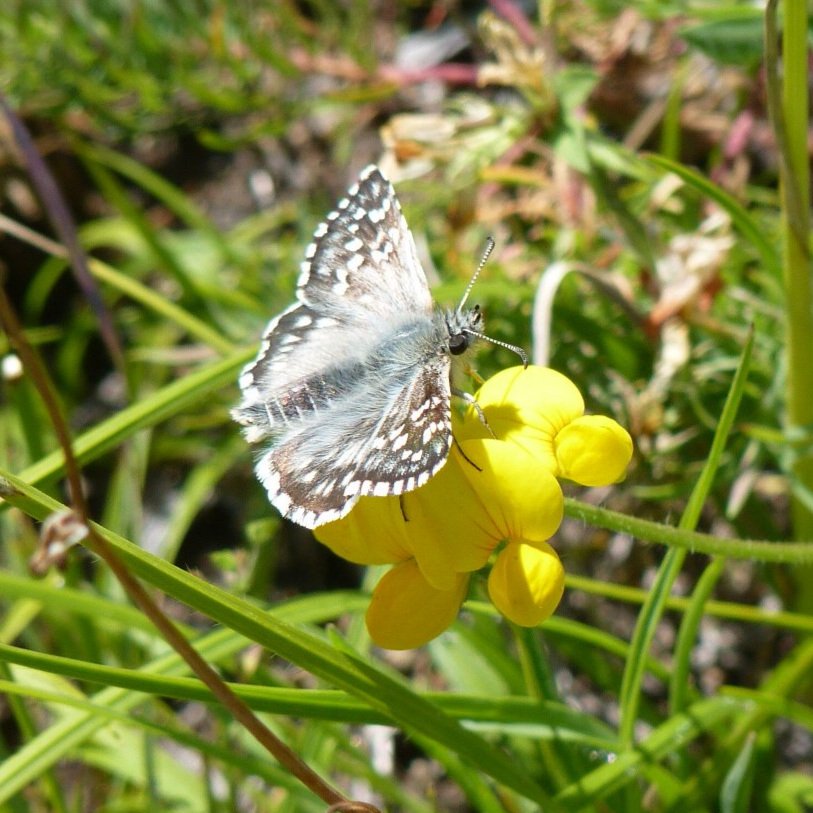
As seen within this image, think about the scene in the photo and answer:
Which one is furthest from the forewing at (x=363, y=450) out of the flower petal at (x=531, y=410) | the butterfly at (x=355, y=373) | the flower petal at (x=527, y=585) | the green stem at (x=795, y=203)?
the green stem at (x=795, y=203)

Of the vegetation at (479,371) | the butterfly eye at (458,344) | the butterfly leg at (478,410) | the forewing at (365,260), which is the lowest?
the vegetation at (479,371)

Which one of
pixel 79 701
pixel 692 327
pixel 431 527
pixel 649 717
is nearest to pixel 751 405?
pixel 692 327

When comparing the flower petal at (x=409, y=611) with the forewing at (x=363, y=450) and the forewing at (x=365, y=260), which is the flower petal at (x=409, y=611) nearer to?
the forewing at (x=363, y=450)

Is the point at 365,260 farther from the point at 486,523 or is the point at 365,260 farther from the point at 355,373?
the point at 486,523

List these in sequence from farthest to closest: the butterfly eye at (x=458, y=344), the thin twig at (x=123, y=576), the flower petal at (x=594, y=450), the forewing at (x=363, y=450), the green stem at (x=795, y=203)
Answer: the green stem at (x=795, y=203)
the butterfly eye at (x=458, y=344)
the flower petal at (x=594, y=450)
the forewing at (x=363, y=450)
the thin twig at (x=123, y=576)

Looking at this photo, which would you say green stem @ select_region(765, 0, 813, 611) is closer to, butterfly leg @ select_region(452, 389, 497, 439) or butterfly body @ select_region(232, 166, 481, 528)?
butterfly body @ select_region(232, 166, 481, 528)

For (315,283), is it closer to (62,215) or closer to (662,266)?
(62,215)

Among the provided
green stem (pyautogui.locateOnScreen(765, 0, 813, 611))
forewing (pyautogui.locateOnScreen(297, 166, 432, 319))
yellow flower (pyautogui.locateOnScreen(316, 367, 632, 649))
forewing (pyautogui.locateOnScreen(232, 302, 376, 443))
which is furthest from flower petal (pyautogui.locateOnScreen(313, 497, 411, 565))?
green stem (pyautogui.locateOnScreen(765, 0, 813, 611))
